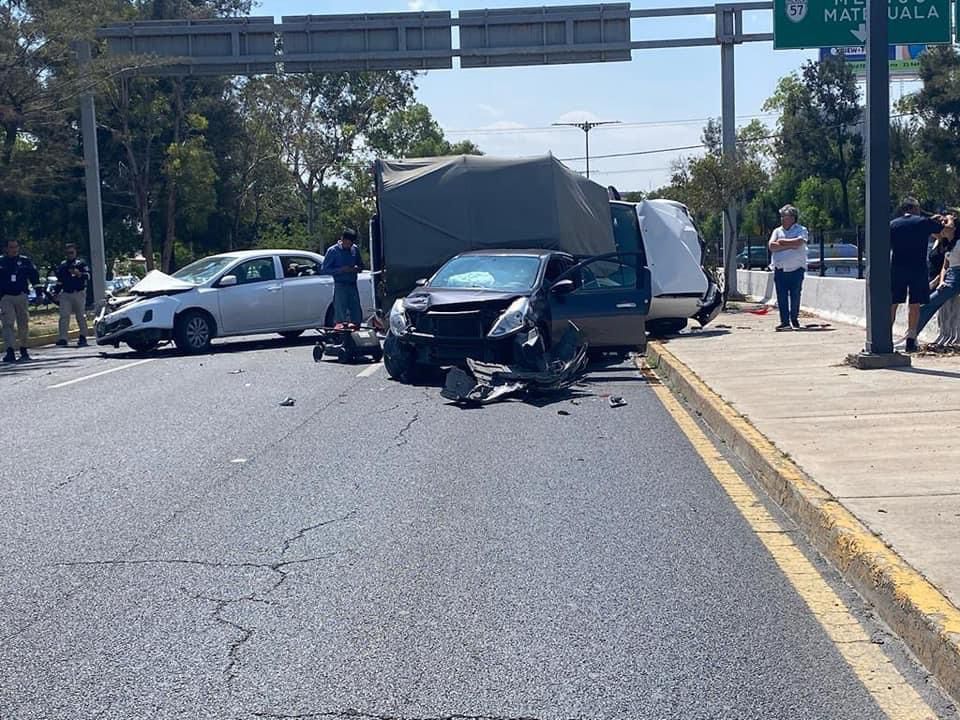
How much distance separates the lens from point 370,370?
1681 cm

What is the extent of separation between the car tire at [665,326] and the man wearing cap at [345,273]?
4705 millimetres

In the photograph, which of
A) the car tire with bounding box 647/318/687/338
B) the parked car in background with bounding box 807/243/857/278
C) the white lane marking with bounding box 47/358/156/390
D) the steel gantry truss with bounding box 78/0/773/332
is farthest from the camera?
the steel gantry truss with bounding box 78/0/773/332

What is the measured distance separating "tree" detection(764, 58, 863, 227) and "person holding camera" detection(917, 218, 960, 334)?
154ft

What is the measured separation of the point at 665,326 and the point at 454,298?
23.0 feet

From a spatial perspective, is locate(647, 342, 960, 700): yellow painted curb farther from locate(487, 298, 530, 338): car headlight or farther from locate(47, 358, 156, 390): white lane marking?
locate(47, 358, 156, 390): white lane marking

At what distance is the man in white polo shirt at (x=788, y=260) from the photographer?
62.0 feet

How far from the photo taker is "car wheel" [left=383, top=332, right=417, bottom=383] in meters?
14.8

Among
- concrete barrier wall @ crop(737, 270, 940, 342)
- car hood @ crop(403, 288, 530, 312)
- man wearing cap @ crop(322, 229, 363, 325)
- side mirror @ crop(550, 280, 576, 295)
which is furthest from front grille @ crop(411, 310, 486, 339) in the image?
concrete barrier wall @ crop(737, 270, 940, 342)

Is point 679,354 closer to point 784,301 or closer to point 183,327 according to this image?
point 784,301

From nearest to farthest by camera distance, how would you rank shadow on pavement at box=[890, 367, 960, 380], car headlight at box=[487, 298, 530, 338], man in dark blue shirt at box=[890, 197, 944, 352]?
shadow on pavement at box=[890, 367, 960, 380] → car headlight at box=[487, 298, 530, 338] → man in dark blue shirt at box=[890, 197, 944, 352]

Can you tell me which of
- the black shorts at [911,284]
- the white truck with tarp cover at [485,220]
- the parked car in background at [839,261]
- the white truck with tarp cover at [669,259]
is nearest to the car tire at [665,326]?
the white truck with tarp cover at [669,259]

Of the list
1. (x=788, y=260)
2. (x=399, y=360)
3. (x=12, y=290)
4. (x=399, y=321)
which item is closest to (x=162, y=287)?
(x=12, y=290)

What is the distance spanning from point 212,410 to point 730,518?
22.4 ft

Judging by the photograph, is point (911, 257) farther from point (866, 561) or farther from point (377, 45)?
point (377, 45)
